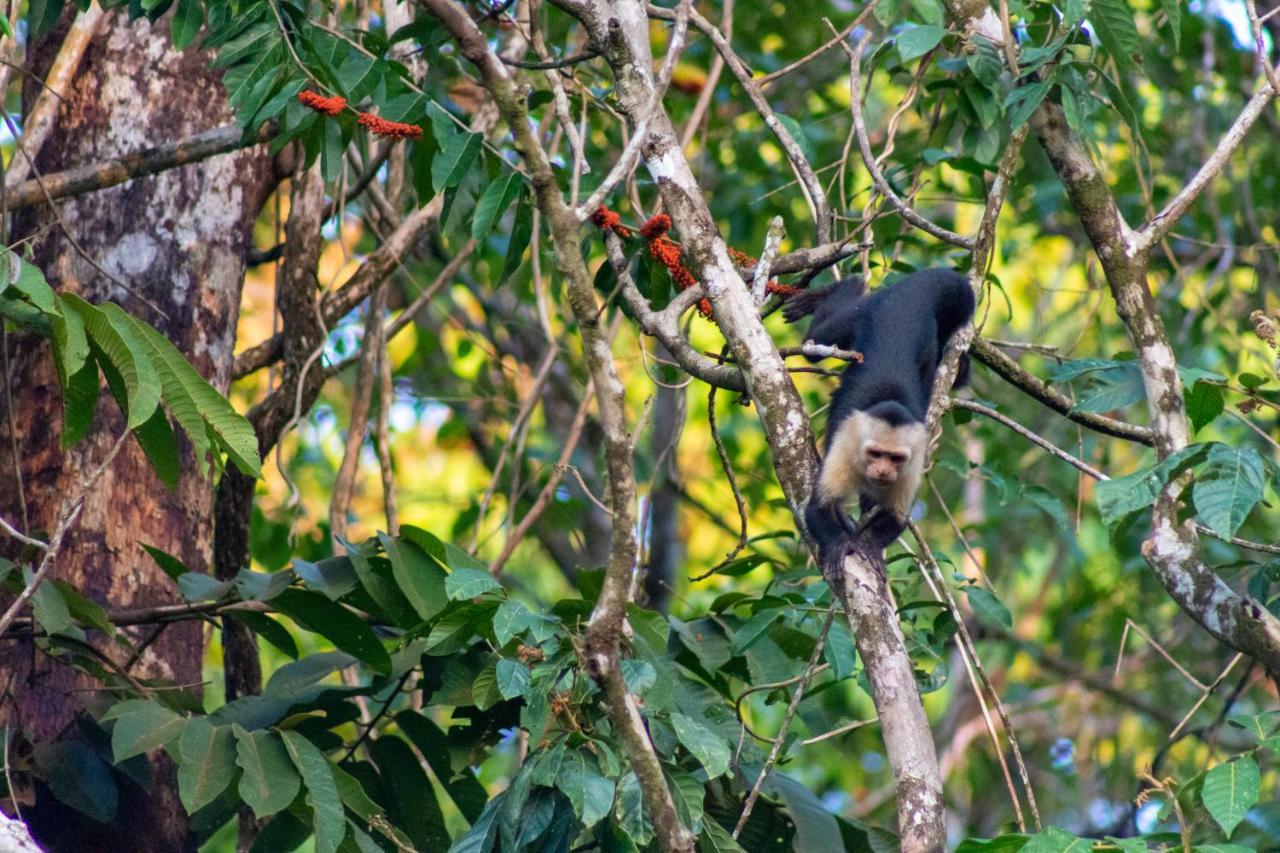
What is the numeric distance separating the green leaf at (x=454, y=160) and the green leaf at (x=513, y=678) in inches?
48.6

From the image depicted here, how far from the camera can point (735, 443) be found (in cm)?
724

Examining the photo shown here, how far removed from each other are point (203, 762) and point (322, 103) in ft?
4.99

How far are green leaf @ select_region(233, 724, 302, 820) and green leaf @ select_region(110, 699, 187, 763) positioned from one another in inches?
5.4

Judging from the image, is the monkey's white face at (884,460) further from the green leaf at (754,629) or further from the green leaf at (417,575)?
the green leaf at (417,575)

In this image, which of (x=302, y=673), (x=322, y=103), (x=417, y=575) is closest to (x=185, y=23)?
(x=322, y=103)

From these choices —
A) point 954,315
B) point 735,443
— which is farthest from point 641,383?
point 954,315

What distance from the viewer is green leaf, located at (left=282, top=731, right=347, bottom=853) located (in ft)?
8.73

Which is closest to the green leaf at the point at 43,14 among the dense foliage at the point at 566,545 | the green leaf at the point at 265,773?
the dense foliage at the point at 566,545

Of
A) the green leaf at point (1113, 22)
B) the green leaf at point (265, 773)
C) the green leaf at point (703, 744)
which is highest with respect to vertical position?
the green leaf at point (1113, 22)

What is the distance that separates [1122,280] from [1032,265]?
18.9 ft

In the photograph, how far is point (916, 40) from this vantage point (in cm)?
323

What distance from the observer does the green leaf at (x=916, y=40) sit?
126 inches

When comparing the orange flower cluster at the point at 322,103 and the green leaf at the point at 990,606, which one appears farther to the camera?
the green leaf at the point at 990,606

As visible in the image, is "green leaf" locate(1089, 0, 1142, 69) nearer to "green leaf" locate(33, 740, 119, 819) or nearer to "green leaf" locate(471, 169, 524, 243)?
A: "green leaf" locate(471, 169, 524, 243)
